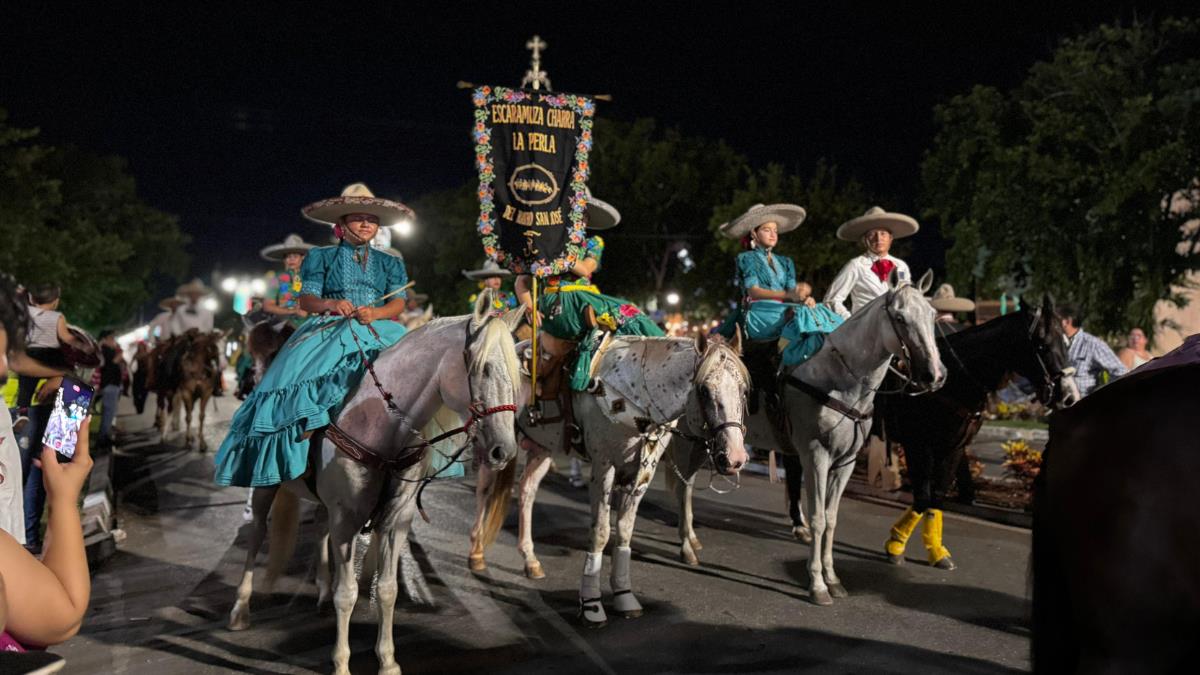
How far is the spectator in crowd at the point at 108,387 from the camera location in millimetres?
15901

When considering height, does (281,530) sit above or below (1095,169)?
below

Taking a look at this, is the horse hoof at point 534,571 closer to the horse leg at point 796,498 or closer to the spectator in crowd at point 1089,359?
the horse leg at point 796,498

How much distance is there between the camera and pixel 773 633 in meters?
5.87

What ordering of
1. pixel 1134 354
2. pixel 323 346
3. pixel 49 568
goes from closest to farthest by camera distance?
1. pixel 49 568
2. pixel 323 346
3. pixel 1134 354

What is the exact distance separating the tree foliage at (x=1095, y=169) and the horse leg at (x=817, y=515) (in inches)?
691

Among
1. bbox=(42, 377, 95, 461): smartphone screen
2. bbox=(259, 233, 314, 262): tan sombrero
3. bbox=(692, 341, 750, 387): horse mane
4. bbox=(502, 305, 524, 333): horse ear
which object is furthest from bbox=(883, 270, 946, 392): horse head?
bbox=(259, 233, 314, 262): tan sombrero

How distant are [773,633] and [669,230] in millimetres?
33980

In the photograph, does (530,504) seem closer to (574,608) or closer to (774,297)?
(574,608)

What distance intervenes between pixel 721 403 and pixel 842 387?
5.83ft

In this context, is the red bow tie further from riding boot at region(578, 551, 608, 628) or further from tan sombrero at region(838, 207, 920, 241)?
riding boot at region(578, 551, 608, 628)

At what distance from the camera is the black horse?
7.43m

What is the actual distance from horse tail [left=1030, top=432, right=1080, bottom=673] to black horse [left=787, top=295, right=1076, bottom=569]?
4.80m

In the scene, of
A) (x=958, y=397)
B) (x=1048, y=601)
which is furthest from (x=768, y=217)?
(x=1048, y=601)

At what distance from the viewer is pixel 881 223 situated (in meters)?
8.34
